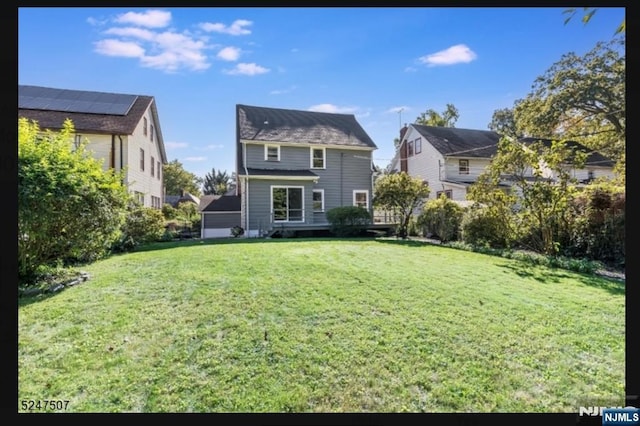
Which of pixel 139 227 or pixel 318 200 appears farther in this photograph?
pixel 318 200

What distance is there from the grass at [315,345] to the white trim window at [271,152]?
40.4ft

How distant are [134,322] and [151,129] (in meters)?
17.4

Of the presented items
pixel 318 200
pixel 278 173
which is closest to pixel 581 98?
pixel 318 200

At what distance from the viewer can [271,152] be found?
17266 mm

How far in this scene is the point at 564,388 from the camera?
9.05 feet

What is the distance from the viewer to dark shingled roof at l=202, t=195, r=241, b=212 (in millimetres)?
18156

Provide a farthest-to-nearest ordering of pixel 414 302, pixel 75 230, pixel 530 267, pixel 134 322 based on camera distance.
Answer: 1. pixel 530 267
2. pixel 75 230
3. pixel 414 302
4. pixel 134 322

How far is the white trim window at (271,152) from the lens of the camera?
1711 centimetres

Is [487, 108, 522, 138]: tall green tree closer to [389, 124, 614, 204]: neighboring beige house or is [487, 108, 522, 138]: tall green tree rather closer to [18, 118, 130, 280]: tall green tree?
[389, 124, 614, 204]: neighboring beige house

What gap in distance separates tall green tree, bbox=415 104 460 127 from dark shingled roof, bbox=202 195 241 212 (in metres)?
25.2

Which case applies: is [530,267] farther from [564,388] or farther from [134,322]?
[134,322]

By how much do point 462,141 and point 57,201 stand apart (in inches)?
937

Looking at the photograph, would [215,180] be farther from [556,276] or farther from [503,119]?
[556,276]
